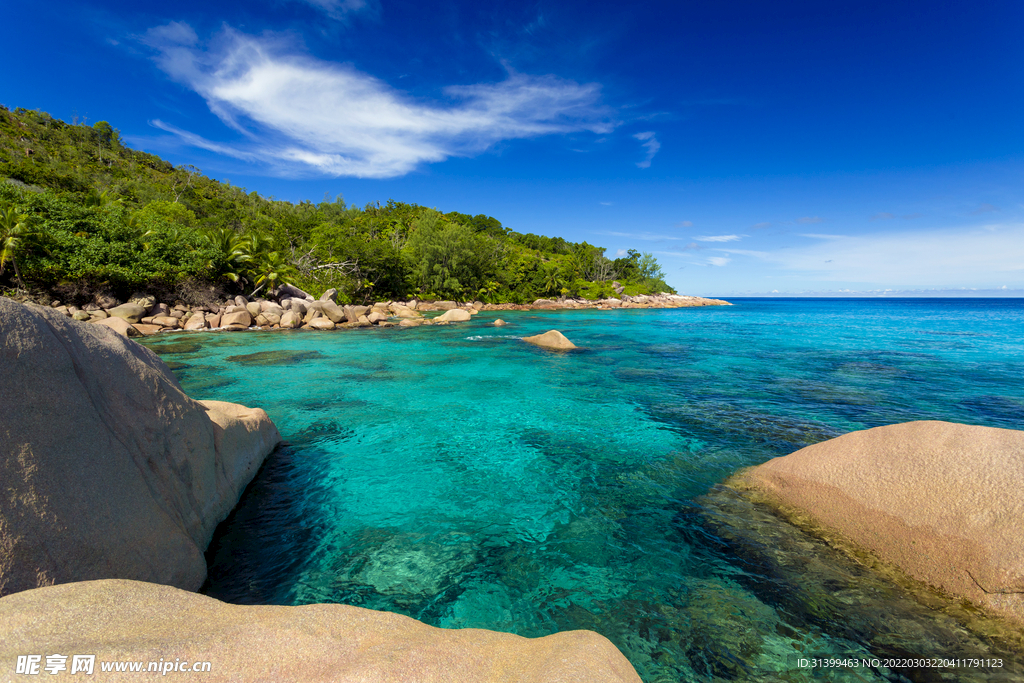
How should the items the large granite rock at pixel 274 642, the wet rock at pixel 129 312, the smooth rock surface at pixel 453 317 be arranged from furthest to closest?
the smooth rock surface at pixel 453 317, the wet rock at pixel 129 312, the large granite rock at pixel 274 642

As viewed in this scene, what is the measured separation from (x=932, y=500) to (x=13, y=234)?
38.7 meters

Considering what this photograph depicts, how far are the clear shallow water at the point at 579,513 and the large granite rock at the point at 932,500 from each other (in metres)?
0.56

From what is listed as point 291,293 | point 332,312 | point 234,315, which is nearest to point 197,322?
point 234,315

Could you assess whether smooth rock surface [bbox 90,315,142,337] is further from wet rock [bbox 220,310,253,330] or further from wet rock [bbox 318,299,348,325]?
wet rock [bbox 318,299,348,325]

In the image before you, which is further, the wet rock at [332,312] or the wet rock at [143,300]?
the wet rock at [332,312]

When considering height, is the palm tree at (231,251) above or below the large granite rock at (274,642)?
above

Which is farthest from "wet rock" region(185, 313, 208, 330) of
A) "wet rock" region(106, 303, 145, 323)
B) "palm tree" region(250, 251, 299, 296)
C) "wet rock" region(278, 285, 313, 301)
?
"wet rock" region(278, 285, 313, 301)

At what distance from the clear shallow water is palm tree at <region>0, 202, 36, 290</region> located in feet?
58.6

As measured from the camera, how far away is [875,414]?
10781 millimetres

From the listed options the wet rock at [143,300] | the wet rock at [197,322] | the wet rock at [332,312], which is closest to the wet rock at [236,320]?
the wet rock at [197,322]

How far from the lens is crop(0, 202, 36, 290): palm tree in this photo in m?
22.2

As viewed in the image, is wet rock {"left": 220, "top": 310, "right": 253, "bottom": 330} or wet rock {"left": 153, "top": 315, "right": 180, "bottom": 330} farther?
wet rock {"left": 220, "top": 310, "right": 253, "bottom": 330}

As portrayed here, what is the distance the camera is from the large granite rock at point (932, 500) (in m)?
4.04

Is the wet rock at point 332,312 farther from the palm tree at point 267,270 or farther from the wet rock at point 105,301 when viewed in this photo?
the wet rock at point 105,301
